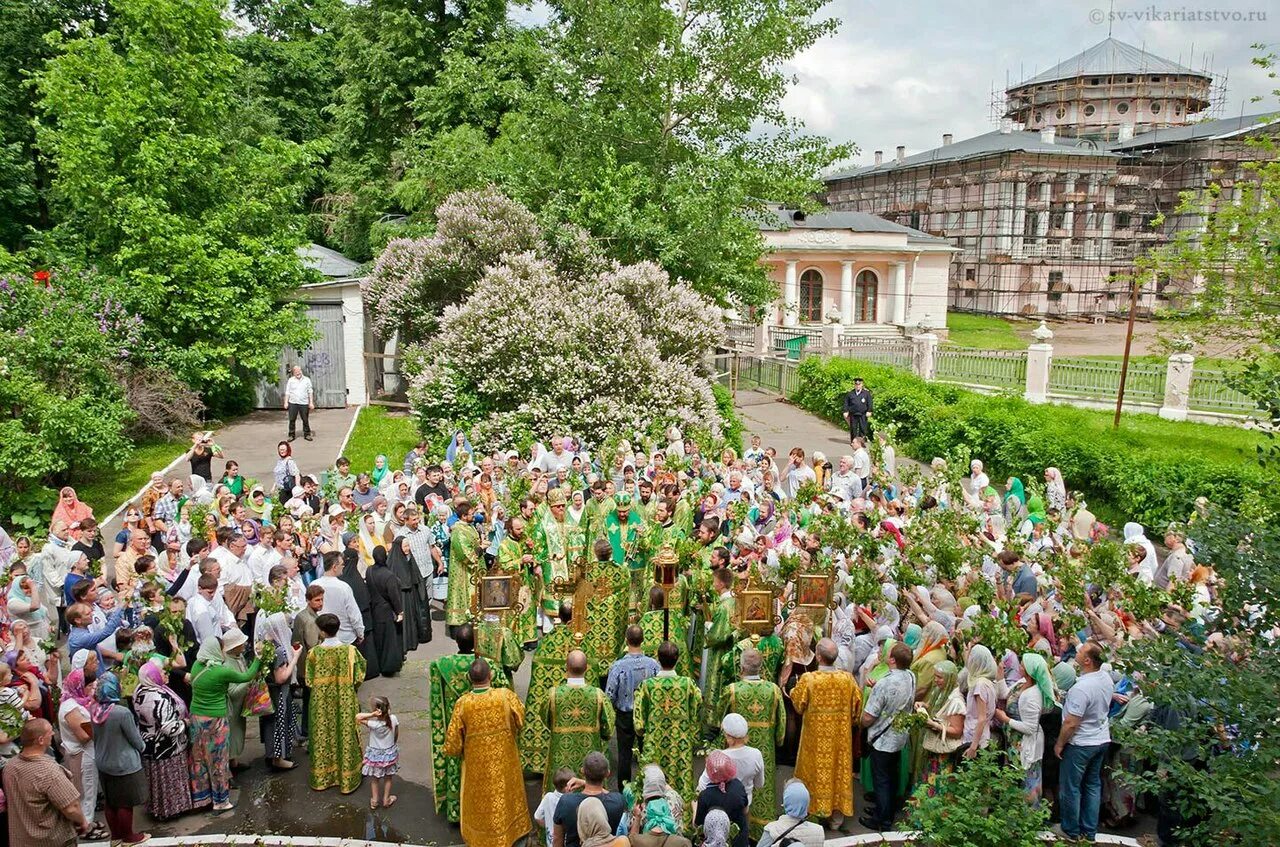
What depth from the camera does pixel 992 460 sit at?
2020 centimetres

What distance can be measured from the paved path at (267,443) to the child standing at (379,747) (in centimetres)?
1026

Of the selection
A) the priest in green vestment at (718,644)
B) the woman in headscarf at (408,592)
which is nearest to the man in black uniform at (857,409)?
the woman in headscarf at (408,592)

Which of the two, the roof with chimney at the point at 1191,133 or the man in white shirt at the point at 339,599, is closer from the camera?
the man in white shirt at the point at 339,599

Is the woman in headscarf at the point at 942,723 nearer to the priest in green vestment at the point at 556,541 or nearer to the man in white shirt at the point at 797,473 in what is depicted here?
the priest in green vestment at the point at 556,541

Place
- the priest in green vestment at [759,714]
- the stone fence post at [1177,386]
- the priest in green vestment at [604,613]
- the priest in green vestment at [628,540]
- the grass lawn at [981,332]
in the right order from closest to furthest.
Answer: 1. the priest in green vestment at [759,714]
2. the priest in green vestment at [604,613]
3. the priest in green vestment at [628,540]
4. the stone fence post at [1177,386]
5. the grass lawn at [981,332]

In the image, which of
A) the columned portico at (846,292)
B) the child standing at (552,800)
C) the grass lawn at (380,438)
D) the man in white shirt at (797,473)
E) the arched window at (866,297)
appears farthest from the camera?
the arched window at (866,297)

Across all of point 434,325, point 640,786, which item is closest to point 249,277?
point 434,325

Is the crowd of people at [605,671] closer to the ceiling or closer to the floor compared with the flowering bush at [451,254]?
closer to the floor

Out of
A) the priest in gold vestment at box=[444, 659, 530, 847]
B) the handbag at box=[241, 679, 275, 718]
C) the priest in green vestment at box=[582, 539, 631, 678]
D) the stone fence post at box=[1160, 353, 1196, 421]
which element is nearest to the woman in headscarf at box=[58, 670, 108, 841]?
the handbag at box=[241, 679, 275, 718]

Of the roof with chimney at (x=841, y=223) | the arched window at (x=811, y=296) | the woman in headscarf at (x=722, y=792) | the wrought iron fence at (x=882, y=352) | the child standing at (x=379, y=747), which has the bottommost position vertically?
the child standing at (x=379, y=747)

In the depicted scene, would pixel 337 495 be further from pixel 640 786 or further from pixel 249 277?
pixel 249 277

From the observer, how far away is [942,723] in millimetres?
7371

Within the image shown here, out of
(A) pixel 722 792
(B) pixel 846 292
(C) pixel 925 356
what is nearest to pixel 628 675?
(A) pixel 722 792

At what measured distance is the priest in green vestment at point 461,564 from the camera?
35.4ft
